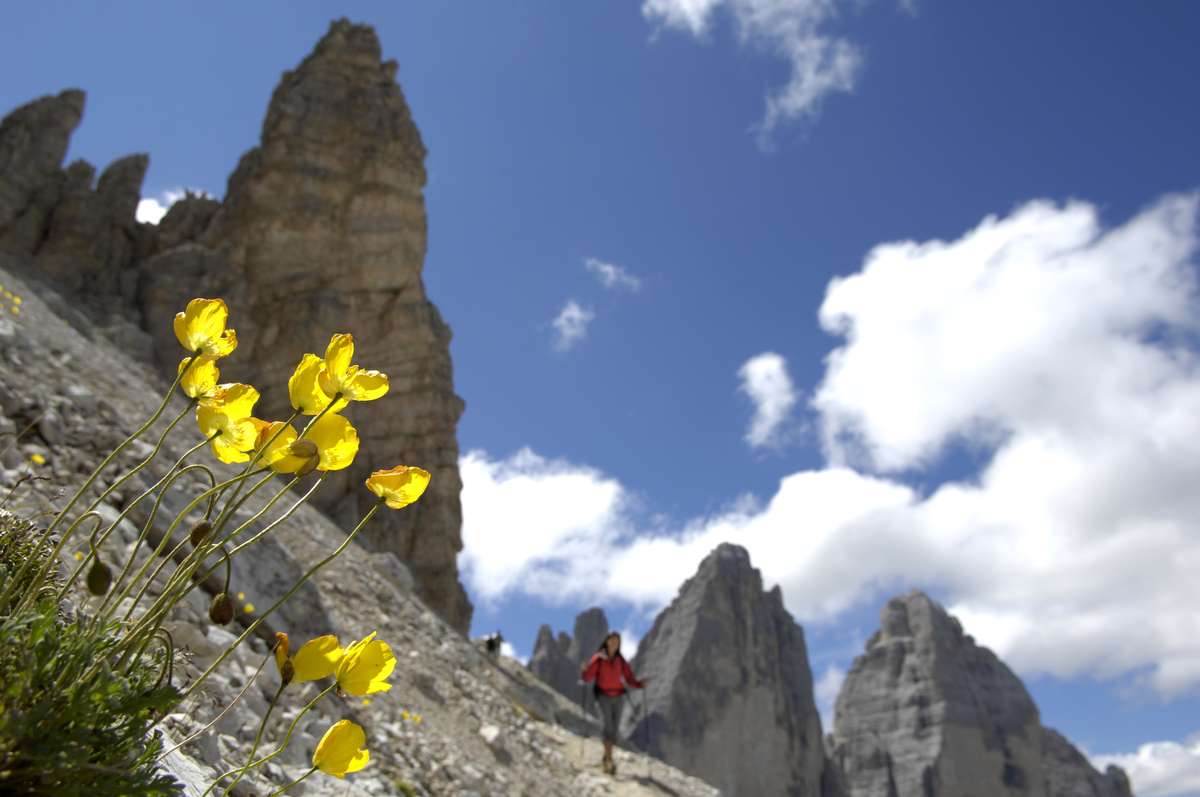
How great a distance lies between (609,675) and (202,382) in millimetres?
13200

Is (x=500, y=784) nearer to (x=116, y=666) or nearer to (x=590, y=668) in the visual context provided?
(x=590, y=668)

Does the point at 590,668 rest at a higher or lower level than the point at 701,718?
lower

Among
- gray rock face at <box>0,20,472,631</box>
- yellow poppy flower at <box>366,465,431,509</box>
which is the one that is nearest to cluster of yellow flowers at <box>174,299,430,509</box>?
yellow poppy flower at <box>366,465,431,509</box>

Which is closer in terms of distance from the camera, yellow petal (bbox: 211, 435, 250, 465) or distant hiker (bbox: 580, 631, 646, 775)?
yellow petal (bbox: 211, 435, 250, 465)

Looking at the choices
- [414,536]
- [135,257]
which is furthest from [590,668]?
[135,257]

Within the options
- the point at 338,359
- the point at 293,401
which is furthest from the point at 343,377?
the point at 293,401

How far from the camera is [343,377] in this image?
8.25ft

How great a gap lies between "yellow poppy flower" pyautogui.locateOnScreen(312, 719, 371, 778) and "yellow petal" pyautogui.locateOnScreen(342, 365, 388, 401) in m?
0.92

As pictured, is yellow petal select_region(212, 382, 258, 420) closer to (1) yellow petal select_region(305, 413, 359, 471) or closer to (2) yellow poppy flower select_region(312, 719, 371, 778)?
(1) yellow petal select_region(305, 413, 359, 471)

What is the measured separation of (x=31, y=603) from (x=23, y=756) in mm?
540

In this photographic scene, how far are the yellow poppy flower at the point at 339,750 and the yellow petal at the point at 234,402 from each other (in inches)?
37.3

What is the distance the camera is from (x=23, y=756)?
5.97ft

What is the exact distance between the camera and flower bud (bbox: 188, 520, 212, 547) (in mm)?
2406

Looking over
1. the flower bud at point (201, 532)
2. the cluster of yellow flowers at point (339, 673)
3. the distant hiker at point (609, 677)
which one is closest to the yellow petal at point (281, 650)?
the cluster of yellow flowers at point (339, 673)
